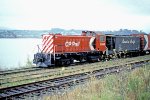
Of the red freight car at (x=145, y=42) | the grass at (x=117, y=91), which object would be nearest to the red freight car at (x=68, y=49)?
the grass at (x=117, y=91)

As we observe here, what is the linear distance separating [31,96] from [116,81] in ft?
11.6

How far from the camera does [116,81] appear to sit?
1166 centimetres

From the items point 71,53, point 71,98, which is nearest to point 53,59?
point 71,53

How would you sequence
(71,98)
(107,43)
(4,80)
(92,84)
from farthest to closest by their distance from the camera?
1. (107,43)
2. (4,80)
3. (92,84)
4. (71,98)

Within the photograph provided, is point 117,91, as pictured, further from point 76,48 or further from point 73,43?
point 76,48

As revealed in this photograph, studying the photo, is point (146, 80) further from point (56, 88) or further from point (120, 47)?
point (120, 47)

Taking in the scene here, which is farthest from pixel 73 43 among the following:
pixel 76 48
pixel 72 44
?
pixel 76 48

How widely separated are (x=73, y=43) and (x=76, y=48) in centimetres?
55

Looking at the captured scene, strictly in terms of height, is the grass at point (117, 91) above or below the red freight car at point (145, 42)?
below

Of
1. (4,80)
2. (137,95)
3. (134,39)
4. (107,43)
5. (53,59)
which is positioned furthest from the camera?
(134,39)

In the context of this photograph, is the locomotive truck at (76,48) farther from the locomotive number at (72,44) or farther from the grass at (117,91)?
the grass at (117,91)

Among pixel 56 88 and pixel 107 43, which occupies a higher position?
pixel 107 43

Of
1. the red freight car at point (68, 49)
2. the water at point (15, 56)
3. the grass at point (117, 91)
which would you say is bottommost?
the water at point (15, 56)

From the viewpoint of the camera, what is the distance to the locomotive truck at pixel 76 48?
22.5 m
